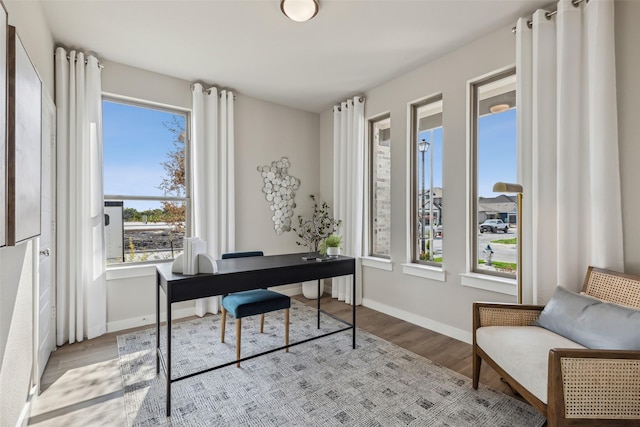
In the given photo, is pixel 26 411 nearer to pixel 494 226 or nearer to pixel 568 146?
pixel 494 226

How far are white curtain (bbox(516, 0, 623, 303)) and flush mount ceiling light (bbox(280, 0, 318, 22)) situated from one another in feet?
5.40

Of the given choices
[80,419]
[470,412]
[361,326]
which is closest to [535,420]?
[470,412]

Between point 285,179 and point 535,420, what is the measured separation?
147 inches

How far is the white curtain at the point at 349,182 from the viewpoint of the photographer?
13.3ft

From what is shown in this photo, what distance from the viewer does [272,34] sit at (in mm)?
2729

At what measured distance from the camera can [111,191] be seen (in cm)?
335

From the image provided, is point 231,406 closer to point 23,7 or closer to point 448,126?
point 23,7

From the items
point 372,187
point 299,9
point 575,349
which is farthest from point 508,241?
point 299,9

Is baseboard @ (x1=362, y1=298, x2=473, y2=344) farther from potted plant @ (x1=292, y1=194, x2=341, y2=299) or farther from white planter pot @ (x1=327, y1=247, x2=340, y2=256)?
white planter pot @ (x1=327, y1=247, x2=340, y2=256)

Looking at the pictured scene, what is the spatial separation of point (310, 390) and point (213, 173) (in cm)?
266

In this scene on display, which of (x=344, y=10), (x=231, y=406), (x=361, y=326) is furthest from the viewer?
(x=361, y=326)

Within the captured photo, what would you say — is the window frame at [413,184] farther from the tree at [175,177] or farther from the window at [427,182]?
the tree at [175,177]

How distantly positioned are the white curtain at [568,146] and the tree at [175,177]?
142 inches

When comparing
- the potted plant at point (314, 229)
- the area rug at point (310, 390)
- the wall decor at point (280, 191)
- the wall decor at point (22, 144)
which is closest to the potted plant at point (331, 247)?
the area rug at point (310, 390)
